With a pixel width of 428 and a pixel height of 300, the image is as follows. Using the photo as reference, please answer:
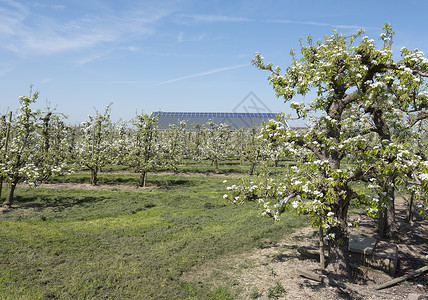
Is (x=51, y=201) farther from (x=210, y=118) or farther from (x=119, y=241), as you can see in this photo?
(x=210, y=118)

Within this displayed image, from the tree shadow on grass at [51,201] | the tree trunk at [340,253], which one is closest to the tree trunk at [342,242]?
the tree trunk at [340,253]

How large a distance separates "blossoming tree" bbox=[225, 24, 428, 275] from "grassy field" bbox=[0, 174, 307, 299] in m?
4.07

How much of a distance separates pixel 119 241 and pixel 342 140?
11214mm

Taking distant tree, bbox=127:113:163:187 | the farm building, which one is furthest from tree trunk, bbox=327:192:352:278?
the farm building

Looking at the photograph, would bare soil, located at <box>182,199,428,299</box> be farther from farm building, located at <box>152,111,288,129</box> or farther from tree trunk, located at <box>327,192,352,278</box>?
farm building, located at <box>152,111,288,129</box>

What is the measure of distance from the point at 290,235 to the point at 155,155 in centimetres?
1994

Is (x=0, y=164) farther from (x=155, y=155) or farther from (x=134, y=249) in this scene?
(x=155, y=155)

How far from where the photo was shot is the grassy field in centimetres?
979

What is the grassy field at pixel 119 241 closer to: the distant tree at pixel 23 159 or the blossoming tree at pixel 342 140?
the distant tree at pixel 23 159

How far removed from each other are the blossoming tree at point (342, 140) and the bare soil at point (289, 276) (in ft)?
4.15

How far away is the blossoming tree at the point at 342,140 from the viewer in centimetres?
861

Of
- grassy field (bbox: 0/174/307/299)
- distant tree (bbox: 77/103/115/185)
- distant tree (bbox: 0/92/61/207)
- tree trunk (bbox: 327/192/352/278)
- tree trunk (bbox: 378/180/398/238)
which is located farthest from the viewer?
distant tree (bbox: 77/103/115/185)

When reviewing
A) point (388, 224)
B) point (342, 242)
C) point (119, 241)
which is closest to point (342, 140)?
point (342, 242)

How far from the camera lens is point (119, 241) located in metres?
14.3
